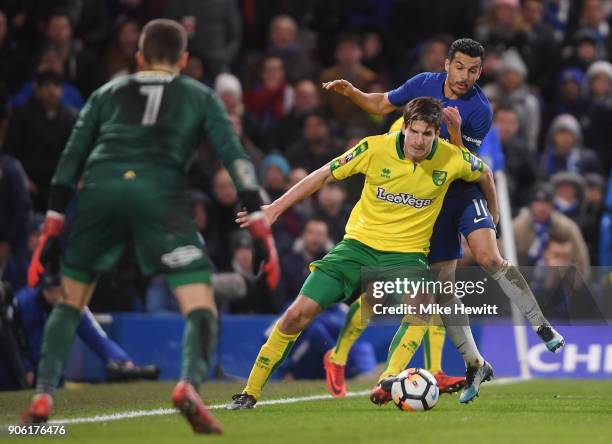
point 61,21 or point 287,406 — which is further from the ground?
point 61,21

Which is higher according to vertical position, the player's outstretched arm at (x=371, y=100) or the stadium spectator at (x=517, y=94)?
the stadium spectator at (x=517, y=94)

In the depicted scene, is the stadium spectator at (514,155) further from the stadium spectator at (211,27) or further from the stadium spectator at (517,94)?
the stadium spectator at (211,27)

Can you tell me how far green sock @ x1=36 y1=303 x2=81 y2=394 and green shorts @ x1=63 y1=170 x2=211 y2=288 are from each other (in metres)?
0.25

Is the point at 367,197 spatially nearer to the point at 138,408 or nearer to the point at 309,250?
the point at 138,408

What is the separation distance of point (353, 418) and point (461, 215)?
1.94m

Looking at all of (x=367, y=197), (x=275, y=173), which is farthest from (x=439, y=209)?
(x=275, y=173)

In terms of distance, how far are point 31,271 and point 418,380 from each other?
2.97 m

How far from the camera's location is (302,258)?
1473cm

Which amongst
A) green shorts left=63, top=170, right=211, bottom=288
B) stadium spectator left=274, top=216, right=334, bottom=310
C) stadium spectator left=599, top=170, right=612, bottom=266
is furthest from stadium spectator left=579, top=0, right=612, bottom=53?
green shorts left=63, top=170, right=211, bottom=288

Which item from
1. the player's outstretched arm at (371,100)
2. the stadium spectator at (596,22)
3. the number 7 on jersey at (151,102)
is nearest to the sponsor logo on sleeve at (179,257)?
the number 7 on jersey at (151,102)

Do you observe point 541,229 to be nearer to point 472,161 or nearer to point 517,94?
point 517,94

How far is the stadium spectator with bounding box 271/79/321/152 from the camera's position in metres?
16.9

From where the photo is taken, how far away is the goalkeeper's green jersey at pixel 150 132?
24.6 feet

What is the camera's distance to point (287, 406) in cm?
988
